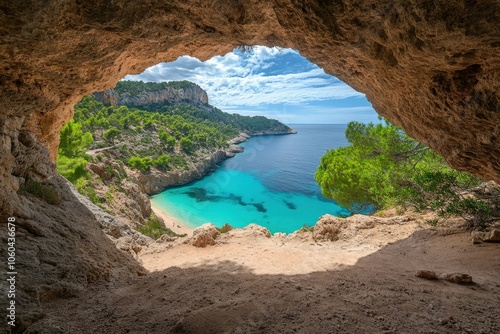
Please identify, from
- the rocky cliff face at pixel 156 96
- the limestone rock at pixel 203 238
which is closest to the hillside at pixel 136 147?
the rocky cliff face at pixel 156 96

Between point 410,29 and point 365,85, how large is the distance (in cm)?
334

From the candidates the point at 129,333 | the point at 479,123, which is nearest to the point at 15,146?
the point at 129,333

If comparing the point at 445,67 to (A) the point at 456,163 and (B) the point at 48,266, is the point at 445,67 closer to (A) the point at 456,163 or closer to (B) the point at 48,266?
(A) the point at 456,163

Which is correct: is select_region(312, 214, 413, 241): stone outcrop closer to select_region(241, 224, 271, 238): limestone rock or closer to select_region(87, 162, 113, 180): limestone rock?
select_region(241, 224, 271, 238): limestone rock

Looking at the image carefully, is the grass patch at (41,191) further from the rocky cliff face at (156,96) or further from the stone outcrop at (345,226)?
the rocky cliff face at (156,96)

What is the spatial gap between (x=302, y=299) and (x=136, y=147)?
167ft

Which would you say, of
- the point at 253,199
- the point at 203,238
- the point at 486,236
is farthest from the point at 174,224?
the point at 486,236

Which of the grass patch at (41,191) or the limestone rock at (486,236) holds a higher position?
the grass patch at (41,191)

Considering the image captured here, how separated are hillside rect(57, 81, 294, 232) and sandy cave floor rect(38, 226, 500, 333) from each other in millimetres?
16479

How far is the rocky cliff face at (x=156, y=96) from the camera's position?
6762 centimetres

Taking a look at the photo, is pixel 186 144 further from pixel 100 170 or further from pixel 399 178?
pixel 399 178

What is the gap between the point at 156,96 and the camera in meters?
95.4

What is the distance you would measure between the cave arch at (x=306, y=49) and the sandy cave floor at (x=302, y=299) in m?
2.93

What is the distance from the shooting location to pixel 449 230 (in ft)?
29.6
